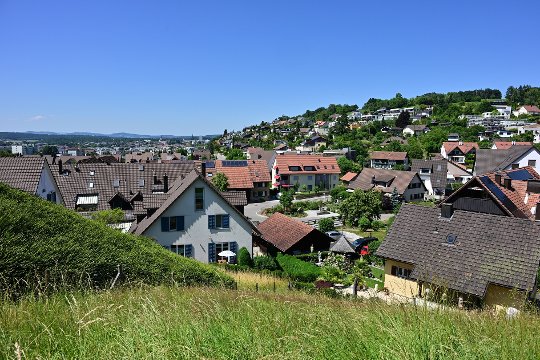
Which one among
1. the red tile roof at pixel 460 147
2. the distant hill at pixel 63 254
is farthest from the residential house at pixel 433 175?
the distant hill at pixel 63 254

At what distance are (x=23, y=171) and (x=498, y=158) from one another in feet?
177

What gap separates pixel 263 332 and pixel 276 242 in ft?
→ 81.5

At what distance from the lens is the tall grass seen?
3.95 meters

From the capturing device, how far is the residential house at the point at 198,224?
24922 mm

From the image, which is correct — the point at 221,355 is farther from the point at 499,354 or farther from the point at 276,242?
the point at 276,242

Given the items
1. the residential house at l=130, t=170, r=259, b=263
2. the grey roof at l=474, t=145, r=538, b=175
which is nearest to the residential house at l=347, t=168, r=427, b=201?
the grey roof at l=474, t=145, r=538, b=175

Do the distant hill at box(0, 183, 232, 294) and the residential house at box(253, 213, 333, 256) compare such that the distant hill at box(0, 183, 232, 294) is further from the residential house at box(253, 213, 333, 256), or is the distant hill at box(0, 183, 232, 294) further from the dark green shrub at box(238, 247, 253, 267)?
the residential house at box(253, 213, 333, 256)

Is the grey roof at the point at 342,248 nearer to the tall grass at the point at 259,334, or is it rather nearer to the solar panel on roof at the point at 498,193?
the solar panel on roof at the point at 498,193

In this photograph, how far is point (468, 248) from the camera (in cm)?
1897

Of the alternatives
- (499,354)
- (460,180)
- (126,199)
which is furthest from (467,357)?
(460,180)

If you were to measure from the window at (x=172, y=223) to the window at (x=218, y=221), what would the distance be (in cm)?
185

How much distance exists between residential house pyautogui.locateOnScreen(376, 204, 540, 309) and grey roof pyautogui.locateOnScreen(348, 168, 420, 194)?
36.1m

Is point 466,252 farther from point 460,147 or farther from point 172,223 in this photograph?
point 460,147

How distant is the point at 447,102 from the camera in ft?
602
